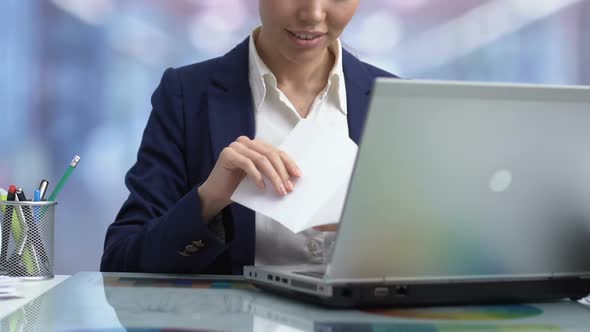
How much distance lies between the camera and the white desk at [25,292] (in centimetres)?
112

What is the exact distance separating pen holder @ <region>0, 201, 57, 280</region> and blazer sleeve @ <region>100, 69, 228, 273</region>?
0.39 feet

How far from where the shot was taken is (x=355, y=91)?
1807mm

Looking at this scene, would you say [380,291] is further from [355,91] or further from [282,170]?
[355,91]

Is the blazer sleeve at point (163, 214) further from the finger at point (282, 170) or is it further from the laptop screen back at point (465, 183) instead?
the laptop screen back at point (465, 183)

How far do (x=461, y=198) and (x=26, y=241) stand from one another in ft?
2.74

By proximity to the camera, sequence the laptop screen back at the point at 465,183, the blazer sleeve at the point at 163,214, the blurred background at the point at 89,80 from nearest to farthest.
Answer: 1. the laptop screen back at the point at 465,183
2. the blazer sleeve at the point at 163,214
3. the blurred background at the point at 89,80

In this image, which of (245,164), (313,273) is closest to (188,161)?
(245,164)

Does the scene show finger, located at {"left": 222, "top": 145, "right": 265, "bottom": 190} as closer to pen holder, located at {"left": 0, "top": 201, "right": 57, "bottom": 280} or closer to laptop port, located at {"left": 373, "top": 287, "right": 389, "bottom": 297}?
laptop port, located at {"left": 373, "top": 287, "right": 389, "bottom": 297}

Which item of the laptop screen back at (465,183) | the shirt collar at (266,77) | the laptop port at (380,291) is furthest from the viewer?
the shirt collar at (266,77)

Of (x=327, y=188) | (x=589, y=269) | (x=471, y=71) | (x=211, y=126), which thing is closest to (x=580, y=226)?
(x=589, y=269)

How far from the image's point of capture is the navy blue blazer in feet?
4.73

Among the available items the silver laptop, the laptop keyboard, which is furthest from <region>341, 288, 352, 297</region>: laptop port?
the laptop keyboard

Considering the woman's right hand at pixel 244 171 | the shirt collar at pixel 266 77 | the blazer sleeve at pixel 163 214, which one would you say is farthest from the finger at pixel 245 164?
the shirt collar at pixel 266 77

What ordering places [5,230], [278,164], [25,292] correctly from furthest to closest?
1. [5,230]
2. [25,292]
3. [278,164]
